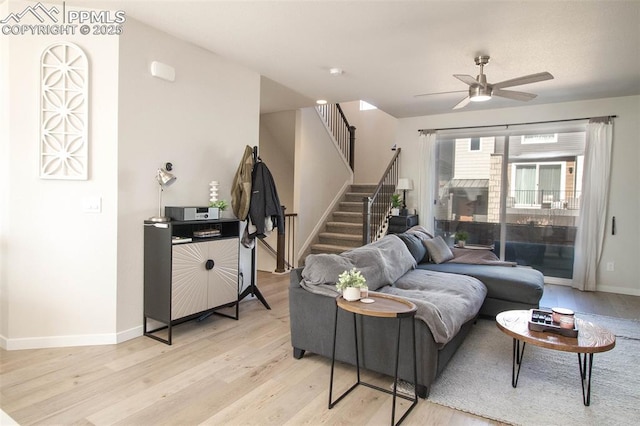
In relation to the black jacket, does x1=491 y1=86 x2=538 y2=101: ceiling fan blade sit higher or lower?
higher

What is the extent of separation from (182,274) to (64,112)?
5.29 ft

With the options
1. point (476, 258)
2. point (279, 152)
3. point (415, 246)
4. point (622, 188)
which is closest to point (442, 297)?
point (415, 246)

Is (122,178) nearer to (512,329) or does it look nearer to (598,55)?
(512,329)

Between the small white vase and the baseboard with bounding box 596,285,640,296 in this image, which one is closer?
the small white vase

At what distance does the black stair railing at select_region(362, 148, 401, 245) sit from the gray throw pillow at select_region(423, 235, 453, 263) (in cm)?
110

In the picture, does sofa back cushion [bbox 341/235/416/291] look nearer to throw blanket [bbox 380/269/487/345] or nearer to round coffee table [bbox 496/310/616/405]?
throw blanket [bbox 380/269/487/345]

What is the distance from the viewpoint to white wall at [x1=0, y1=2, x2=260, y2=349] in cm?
280

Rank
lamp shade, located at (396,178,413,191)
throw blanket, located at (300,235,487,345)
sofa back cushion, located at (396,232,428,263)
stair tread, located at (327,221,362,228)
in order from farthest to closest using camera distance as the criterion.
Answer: stair tread, located at (327,221,362,228)
lamp shade, located at (396,178,413,191)
sofa back cushion, located at (396,232,428,263)
throw blanket, located at (300,235,487,345)

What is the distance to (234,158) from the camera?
13.4ft

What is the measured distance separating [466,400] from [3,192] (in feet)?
12.2

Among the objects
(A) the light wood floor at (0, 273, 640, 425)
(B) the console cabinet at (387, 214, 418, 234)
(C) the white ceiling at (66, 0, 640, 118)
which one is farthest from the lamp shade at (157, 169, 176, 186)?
(B) the console cabinet at (387, 214, 418, 234)

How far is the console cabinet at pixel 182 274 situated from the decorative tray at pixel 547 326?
8.66 feet

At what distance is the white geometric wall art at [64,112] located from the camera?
9.36ft

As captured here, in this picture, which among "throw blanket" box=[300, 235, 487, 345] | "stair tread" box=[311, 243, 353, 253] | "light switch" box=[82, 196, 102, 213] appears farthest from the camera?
"stair tread" box=[311, 243, 353, 253]
